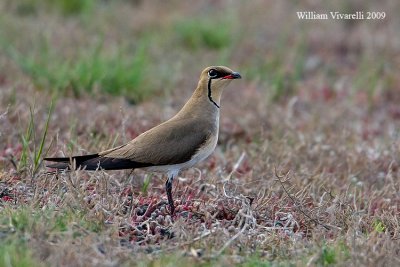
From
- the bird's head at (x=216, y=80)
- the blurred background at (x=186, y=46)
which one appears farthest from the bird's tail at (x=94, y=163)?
the blurred background at (x=186, y=46)

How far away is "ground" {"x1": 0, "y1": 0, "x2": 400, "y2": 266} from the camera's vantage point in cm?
442

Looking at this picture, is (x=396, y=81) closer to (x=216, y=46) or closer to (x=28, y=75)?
(x=216, y=46)

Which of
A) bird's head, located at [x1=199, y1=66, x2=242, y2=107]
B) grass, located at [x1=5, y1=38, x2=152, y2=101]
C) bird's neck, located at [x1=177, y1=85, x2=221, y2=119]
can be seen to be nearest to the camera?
bird's neck, located at [x1=177, y1=85, x2=221, y2=119]

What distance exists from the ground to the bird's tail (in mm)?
81

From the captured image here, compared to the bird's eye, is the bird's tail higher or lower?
lower

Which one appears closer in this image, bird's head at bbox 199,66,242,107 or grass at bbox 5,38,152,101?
bird's head at bbox 199,66,242,107

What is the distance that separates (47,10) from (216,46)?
238cm

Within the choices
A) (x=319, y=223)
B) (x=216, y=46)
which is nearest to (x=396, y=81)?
(x=216, y=46)

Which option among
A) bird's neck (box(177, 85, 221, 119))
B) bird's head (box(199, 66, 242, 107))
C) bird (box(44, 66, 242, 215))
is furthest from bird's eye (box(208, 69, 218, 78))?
bird (box(44, 66, 242, 215))

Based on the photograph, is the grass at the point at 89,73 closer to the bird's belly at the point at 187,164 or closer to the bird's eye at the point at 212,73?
the bird's eye at the point at 212,73

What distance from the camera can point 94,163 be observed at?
203 inches

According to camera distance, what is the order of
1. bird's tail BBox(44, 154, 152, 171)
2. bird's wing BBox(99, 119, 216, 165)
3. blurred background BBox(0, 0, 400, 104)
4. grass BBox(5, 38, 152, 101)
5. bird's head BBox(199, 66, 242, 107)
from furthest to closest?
blurred background BBox(0, 0, 400, 104) < grass BBox(5, 38, 152, 101) < bird's head BBox(199, 66, 242, 107) < bird's wing BBox(99, 119, 216, 165) < bird's tail BBox(44, 154, 152, 171)

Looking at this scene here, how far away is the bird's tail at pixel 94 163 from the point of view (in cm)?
508

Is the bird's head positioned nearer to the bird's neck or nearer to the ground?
the bird's neck
